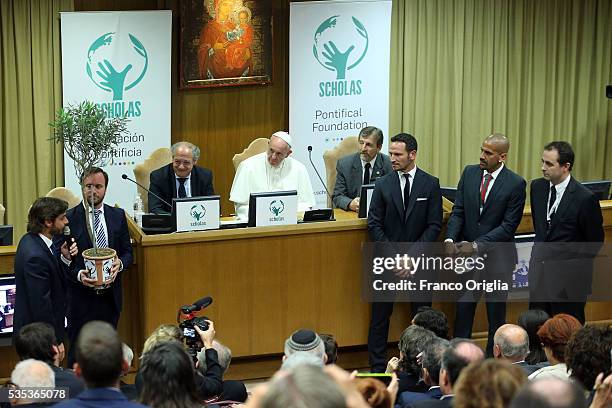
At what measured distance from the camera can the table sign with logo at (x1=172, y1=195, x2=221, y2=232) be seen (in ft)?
22.5

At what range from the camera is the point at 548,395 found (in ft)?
A: 7.56

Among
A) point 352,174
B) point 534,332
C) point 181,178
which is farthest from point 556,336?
point 181,178

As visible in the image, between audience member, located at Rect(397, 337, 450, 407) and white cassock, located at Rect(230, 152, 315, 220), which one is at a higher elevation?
white cassock, located at Rect(230, 152, 315, 220)

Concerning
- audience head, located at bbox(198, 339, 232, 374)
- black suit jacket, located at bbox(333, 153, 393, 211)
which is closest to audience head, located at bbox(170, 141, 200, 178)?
black suit jacket, located at bbox(333, 153, 393, 211)

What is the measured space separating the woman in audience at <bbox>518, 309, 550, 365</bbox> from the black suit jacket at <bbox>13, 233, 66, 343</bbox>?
2531 millimetres

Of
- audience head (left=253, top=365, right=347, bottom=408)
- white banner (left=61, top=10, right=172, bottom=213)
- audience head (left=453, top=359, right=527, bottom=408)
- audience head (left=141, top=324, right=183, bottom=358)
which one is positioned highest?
white banner (left=61, top=10, right=172, bottom=213)

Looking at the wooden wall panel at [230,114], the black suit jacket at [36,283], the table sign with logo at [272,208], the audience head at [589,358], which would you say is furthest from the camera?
the wooden wall panel at [230,114]

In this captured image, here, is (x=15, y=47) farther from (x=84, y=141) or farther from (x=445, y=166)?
(x=445, y=166)

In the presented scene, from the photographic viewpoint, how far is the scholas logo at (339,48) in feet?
32.4

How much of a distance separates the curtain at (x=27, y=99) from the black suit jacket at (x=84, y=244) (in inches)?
117

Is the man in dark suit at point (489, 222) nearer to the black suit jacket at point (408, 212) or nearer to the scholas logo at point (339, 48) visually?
the black suit jacket at point (408, 212)

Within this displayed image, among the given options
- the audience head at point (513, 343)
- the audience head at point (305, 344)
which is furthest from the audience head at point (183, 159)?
the audience head at point (513, 343)

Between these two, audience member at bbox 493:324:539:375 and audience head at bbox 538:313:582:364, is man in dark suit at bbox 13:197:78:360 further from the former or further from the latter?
audience head at bbox 538:313:582:364

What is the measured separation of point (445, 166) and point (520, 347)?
5.94m
